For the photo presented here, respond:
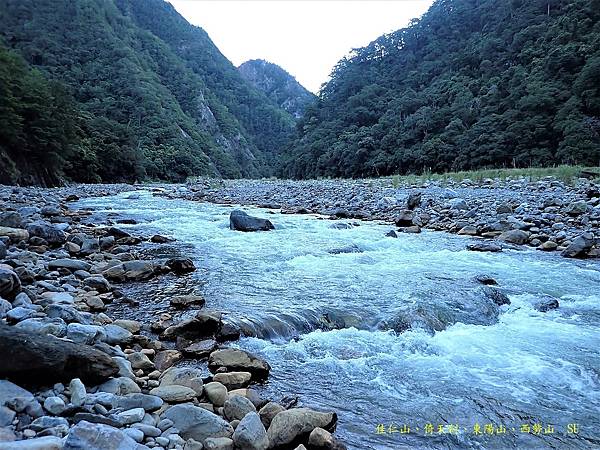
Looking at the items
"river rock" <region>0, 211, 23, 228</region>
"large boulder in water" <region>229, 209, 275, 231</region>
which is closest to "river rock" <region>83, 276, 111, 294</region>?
"river rock" <region>0, 211, 23, 228</region>

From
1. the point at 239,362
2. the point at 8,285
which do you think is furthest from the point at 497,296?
the point at 8,285

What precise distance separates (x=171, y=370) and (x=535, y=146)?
112ft

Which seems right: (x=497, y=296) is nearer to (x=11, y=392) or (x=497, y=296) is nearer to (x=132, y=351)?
(x=132, y=351)

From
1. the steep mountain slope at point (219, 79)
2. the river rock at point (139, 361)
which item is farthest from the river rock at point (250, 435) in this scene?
the steep mountain slope at point (219, 79)

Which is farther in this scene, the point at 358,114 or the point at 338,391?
the point at 358,114

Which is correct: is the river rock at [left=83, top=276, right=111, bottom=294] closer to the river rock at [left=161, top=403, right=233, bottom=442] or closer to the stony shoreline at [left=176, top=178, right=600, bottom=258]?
the river rock at [left=161, top=403, right=233, bottom=442]

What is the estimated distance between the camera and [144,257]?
700 centimetres

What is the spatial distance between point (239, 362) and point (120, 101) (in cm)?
7853

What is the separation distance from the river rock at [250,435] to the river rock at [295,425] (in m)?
0.05

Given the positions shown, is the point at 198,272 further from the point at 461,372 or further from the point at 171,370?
the point at 461,372

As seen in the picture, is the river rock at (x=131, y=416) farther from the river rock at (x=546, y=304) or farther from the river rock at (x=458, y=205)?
the river rock at (x=458, y=205)

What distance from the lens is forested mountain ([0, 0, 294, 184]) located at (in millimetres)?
24281

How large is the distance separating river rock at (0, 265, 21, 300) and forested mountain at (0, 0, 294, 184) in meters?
21.0

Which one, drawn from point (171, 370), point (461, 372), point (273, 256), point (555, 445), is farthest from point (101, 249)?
point (555, 445)
